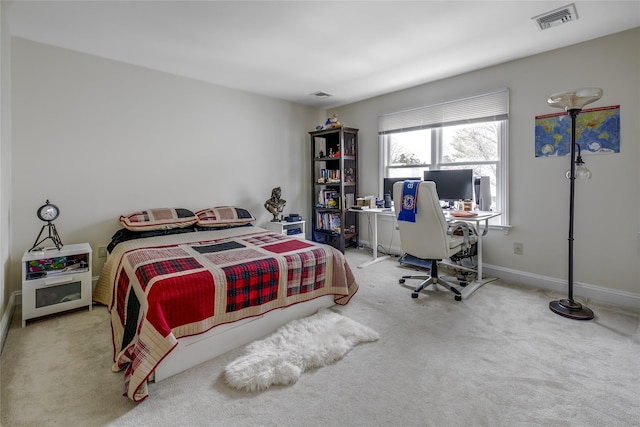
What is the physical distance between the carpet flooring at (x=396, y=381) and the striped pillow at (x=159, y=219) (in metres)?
1.00

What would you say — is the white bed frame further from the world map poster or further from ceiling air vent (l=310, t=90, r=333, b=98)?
ceiling air vent (l=310, t=90, r=333, b=98)

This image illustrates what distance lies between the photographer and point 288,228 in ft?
14.5

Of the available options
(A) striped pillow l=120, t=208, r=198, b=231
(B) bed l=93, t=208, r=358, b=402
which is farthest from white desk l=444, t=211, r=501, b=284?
(A) striped pillow l=120, t=208, r=198, b=231

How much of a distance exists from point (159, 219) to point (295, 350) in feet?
7.35

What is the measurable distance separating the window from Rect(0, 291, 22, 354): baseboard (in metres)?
4.33

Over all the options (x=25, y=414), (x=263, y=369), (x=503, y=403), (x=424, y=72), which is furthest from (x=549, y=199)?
(x=25, y=414)

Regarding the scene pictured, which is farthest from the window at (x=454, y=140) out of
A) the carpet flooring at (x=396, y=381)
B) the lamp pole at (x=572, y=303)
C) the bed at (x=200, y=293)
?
the bed at (x=200, y=293)

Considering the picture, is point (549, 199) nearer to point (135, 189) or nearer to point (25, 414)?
point (25, 414)

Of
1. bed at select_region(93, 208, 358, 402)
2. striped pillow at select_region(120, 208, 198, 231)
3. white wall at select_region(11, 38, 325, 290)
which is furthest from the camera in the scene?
striped pillow at select_region(120, 208, 198, 231)

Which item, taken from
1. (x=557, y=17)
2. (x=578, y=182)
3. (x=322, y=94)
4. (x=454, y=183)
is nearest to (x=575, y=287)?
(x=578, y=182)

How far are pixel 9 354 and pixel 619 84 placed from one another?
5141 millimetres

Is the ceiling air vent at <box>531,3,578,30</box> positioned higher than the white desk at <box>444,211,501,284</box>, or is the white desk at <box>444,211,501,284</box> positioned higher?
the ceiling air vent at <box>531,3,578,30</box>

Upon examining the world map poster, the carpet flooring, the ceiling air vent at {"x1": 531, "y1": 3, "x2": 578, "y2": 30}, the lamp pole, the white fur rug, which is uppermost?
the ceiling air vent at {"x1": 531, "y1": 3, "x2": 578, "y2": 30}

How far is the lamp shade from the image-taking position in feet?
7.50
